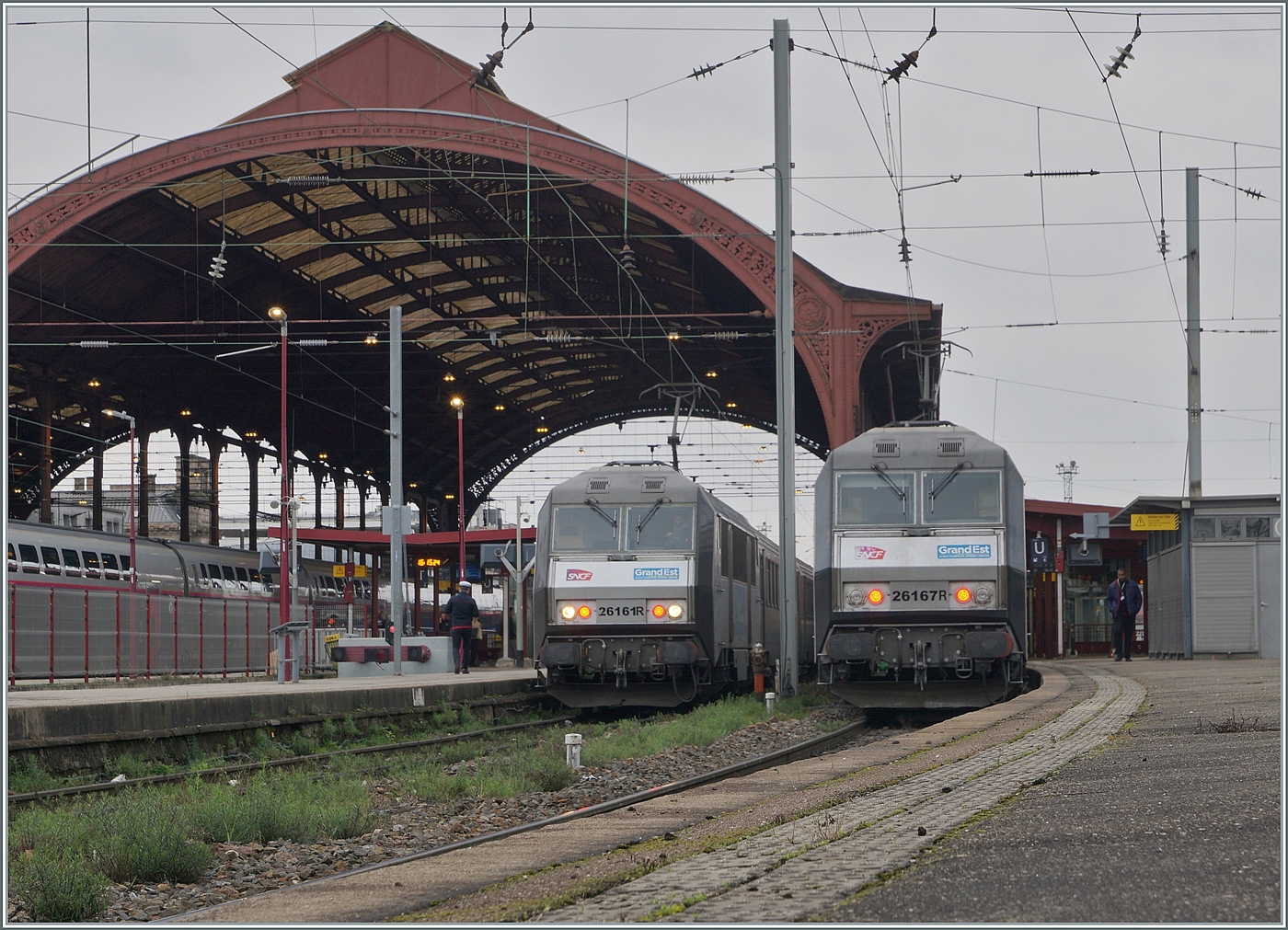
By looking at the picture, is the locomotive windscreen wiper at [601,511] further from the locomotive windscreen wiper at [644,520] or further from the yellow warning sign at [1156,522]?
the yellow warning sign at [1156,522]

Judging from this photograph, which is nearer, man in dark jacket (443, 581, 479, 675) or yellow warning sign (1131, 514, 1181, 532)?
man in dark jacket (443, 581, 479, 675)

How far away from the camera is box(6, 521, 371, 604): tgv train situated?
33969 mm

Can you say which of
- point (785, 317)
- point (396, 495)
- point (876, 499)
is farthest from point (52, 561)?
point (876, 499)

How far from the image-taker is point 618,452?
232 feet

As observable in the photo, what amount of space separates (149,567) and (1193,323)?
95.0ft

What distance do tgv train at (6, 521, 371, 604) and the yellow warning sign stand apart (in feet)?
67.3

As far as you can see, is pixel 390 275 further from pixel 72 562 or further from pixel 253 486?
pixel 253 486

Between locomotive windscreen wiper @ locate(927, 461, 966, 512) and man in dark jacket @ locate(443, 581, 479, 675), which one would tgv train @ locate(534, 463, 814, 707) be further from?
man in dark jacket @ locate(443, 581, 479, 675)

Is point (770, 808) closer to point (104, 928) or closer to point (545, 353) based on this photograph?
point (104, 928)

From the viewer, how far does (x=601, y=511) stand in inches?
790

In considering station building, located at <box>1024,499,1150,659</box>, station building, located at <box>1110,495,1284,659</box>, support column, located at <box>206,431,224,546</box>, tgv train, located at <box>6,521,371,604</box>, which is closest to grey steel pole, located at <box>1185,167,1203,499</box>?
station building, located at <box>1110,495,1284,659</box>

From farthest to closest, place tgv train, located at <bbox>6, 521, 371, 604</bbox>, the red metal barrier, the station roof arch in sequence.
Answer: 1. tgv train, located at <bbox>6, 521, 371, 604</bbox>
2. the station roof arch
3. the red metal barrier

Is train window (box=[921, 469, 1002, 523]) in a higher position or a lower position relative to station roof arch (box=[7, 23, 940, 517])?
lower

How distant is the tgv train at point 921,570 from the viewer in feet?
54.3
